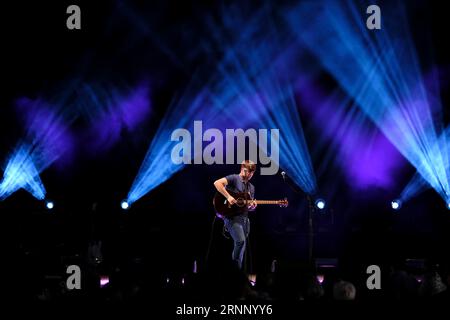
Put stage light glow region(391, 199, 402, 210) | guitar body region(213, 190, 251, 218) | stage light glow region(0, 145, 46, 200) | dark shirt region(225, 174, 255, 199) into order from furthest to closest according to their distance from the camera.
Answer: stage light glow region(0, 145, 46, 200), stage light glow region(391, 199, 402, 210), dark shirt region(225, 174, 255, 199), guitar body region(213, 190, 251, 218)

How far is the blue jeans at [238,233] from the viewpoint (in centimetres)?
772

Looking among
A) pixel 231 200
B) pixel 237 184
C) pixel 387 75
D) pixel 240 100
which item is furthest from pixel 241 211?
pixel 387 75

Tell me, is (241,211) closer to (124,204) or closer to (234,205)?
(234,205)

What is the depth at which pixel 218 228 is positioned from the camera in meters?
10.6

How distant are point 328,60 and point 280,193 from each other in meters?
2.75

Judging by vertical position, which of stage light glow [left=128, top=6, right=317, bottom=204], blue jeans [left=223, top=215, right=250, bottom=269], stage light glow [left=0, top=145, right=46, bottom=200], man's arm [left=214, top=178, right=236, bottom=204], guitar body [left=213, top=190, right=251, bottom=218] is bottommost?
blue jeans [left=223, top=215, right=250, bottom=269]

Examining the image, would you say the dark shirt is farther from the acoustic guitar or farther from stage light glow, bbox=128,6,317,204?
stage light glow, bbox=128,6,317,204

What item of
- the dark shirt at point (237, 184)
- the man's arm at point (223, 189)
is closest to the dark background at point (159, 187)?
the dark shirt at point (237, 184)

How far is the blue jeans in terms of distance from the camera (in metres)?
7.72

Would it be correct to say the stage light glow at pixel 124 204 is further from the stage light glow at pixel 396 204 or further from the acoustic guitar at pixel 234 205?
the stage light glow at pixel 396 204

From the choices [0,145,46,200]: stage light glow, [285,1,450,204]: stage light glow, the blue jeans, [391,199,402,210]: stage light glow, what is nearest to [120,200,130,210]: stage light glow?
[0,145,46,200]: stage light glow

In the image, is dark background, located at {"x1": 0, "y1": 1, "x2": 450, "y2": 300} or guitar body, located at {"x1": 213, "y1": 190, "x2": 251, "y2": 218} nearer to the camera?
guitar body, located at {"x1": 213, "y1": 190, "x2": 251, "y2": 218}

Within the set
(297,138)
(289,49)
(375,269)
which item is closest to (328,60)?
(289,49)

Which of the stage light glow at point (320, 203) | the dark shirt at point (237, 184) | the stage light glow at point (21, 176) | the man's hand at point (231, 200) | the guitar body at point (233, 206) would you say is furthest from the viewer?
the stage light glow at point (21, 176)
